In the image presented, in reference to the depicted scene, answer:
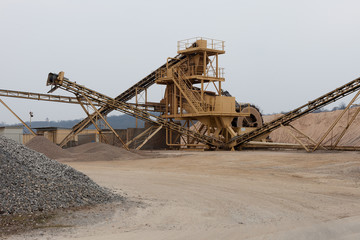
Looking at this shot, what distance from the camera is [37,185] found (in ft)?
30.5

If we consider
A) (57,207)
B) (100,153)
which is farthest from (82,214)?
(100,153)

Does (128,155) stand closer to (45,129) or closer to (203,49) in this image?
(203,49)

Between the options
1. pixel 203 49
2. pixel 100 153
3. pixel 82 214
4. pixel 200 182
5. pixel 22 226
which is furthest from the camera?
pixel 203 49

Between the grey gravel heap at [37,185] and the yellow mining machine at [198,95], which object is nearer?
the grey gravel heap at [37,185]

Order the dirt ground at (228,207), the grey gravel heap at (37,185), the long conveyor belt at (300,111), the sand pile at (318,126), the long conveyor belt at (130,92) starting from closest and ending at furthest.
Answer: the dirt ground at (228,207), the grey gravel heap at (37,185), the long conveyor belt at (300,111), the long conveyor belt at (130,92), the sand pile at (318,126)

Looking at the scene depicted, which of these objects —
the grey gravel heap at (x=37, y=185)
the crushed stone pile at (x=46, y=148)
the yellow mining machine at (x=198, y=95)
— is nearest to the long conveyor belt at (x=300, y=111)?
the yellow mining machine at (x=198, y=95)

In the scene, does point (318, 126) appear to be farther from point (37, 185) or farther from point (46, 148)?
point (37, 185)

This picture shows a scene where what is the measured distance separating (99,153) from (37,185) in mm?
17046

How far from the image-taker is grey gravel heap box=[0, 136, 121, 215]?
865cm

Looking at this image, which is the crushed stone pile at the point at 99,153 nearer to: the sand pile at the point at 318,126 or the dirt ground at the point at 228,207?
the dirt ground at the point at 228,207

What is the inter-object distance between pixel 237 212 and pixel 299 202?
2.08 m

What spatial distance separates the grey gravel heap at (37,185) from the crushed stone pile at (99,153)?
14.4m

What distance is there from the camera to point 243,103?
38.6 metres

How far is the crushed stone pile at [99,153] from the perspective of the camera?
25656 millimetres
